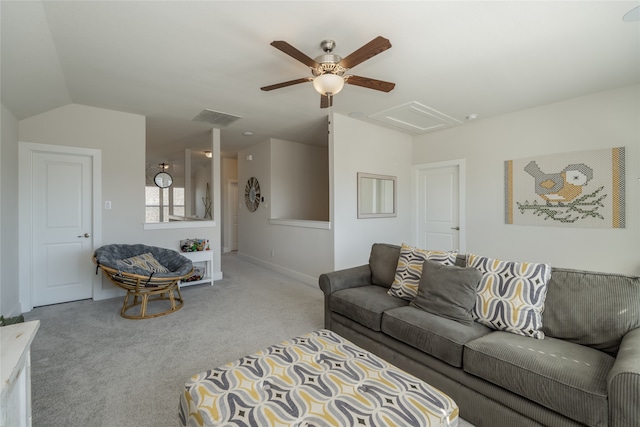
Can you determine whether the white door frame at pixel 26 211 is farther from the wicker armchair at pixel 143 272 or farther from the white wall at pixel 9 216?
the wicker armchair at pixel 143 272

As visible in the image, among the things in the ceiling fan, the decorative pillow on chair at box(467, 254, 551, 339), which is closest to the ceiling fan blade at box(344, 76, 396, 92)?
the ceiling fan

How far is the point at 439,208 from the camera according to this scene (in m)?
4.88

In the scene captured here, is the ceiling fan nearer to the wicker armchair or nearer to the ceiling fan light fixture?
the ceiling fan light fixture

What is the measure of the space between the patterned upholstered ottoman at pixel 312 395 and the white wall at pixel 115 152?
3.37m

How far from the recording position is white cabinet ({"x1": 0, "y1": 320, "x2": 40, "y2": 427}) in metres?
0.87

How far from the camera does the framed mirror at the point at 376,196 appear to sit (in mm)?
4422

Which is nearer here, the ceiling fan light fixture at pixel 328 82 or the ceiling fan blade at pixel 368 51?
the ceiling fan blade at pixel 368 51

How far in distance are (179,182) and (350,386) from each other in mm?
11212

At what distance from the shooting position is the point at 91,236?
3.73m

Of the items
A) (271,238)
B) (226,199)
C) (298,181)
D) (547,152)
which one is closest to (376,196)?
(298,181)

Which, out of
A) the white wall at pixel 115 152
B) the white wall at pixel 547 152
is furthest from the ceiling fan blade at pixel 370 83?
the white wall at pixel 115 152

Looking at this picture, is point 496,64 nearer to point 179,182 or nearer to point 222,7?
point 222,7

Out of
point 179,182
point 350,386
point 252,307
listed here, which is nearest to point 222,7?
point 350,386

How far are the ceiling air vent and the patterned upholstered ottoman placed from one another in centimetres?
345
